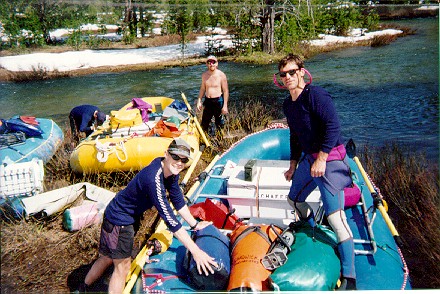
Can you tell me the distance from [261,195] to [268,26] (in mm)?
13148

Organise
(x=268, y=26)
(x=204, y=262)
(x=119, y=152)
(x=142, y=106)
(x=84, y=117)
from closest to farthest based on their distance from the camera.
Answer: (x=204, y=262), (x=119, y=152), (x=84, y=117), (x=142, y=106), (x=268, y=26)

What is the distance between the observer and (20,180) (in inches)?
163

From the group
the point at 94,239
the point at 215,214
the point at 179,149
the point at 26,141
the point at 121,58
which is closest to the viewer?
the point at 179,149

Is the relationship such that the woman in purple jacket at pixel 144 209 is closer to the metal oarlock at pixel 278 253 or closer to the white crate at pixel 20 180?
the metal oarlock at pixel 278 253

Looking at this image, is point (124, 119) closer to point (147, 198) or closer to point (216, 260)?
point (147, 198)

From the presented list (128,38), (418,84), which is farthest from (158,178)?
(128,38)

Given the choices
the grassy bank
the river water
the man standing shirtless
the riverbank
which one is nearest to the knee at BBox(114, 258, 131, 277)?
the grassy bank

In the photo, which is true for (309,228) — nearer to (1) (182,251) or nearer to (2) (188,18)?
(1) (182,251)

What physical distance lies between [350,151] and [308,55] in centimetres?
1133

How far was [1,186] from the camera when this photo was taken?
4.02m

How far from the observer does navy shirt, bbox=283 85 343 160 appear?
2.35 metres

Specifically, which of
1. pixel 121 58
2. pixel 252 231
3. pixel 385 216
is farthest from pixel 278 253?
pixel 121 58

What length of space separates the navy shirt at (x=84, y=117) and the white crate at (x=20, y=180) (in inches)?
70.3

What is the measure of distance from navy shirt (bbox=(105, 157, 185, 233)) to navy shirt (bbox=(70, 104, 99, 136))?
374 cm
